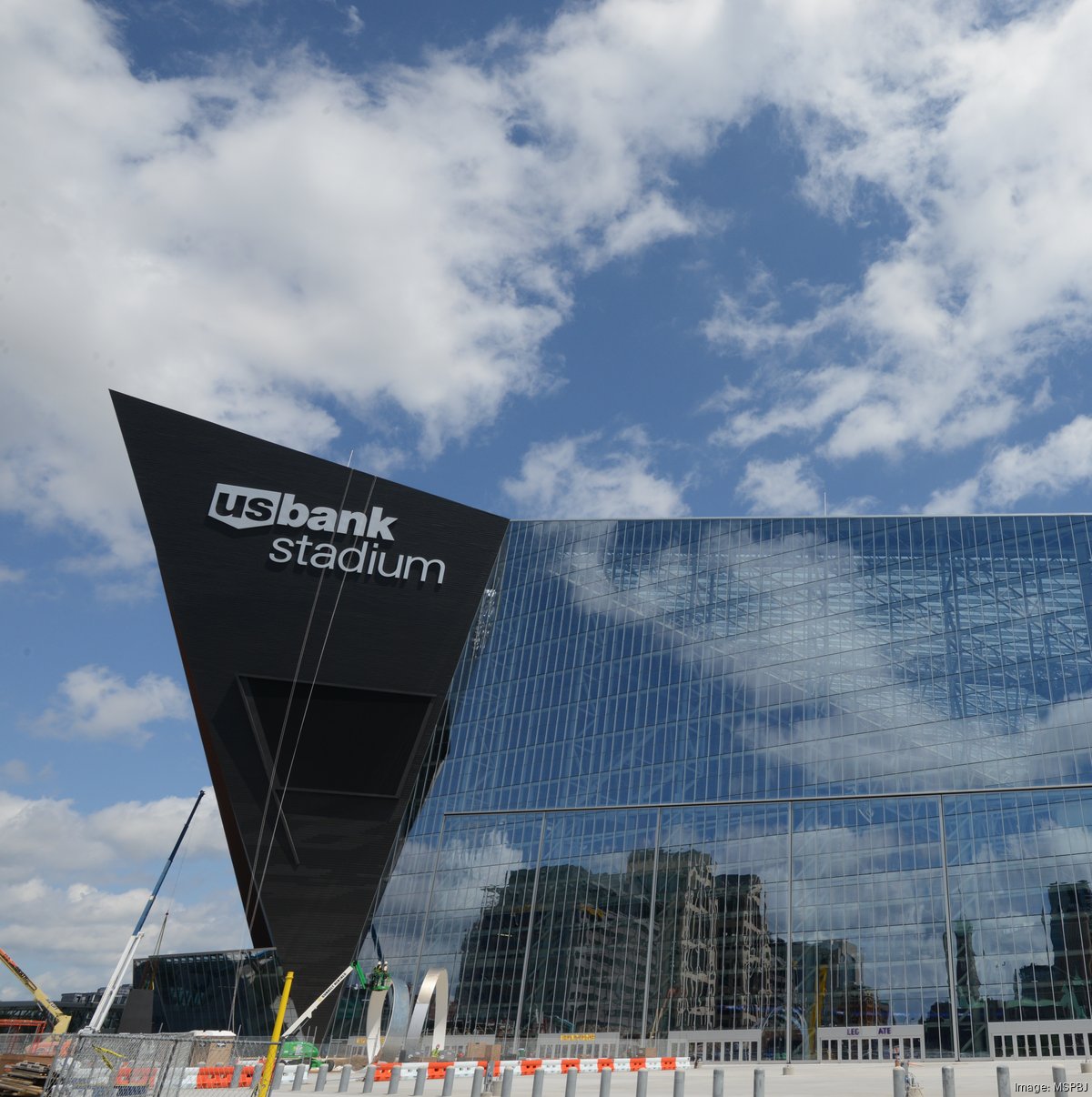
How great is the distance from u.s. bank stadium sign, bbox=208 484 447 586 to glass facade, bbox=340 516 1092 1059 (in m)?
12.4

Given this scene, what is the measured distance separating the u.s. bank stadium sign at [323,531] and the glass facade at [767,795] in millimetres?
12436

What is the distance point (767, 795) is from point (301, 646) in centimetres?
3135

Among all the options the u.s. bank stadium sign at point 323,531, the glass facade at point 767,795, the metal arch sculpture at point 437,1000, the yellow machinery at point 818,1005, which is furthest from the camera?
the u.s. bank stadium sign at point 323,531

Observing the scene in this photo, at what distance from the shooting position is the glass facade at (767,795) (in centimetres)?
6191

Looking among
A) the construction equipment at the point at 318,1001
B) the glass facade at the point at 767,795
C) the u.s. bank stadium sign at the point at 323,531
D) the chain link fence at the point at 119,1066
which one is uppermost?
the u.s. bank stadium sign at the point at 323,531

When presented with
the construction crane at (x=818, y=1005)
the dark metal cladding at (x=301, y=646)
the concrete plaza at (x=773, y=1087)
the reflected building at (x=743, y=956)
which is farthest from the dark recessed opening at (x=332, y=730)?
the concrete plaza at (x=773, y=1087)

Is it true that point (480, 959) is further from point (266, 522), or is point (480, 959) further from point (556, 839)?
point (266, 522)

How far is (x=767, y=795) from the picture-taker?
2746 inches

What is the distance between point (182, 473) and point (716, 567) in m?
36.8

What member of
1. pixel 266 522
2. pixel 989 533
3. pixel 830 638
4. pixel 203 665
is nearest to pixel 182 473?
pixel 266 522

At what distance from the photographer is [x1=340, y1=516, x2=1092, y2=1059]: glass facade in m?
61.9

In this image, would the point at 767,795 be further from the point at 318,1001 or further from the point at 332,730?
the point at 318,1001

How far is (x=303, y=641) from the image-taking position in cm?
6869

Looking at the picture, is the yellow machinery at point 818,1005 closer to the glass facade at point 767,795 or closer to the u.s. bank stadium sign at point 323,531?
the glass facade at point 767,795
